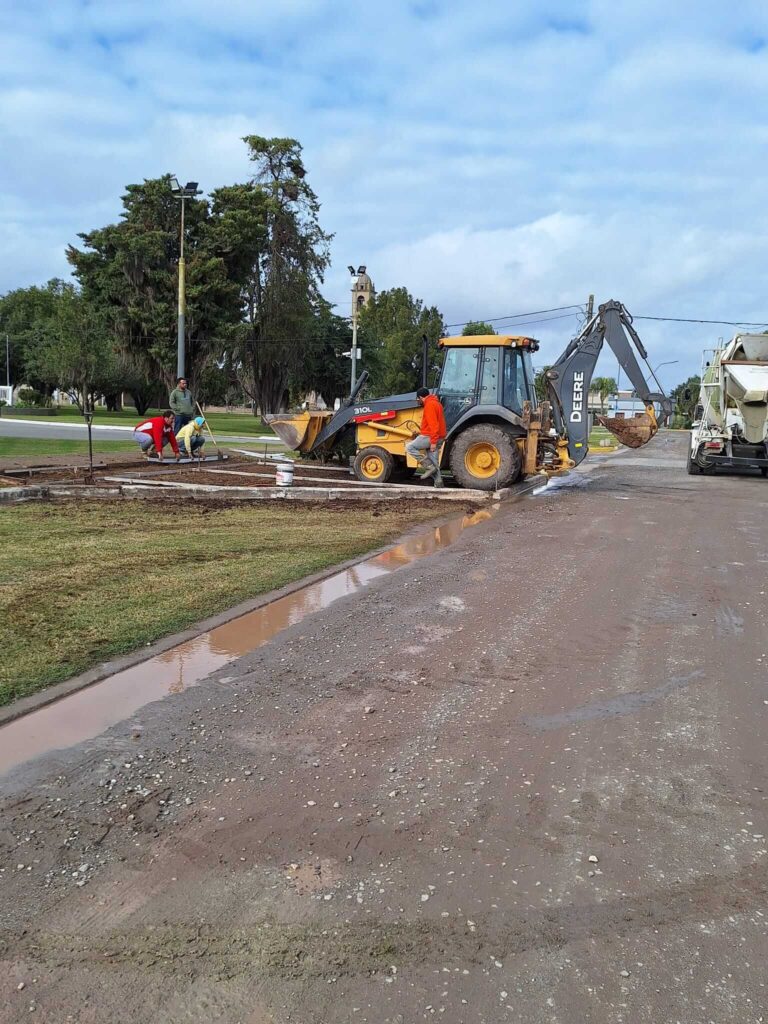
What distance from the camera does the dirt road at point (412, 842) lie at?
2.52m

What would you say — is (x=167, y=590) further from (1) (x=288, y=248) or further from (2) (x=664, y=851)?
(1) (x=288, y=248)

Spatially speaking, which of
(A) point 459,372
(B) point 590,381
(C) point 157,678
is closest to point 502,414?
(A) point 459,372

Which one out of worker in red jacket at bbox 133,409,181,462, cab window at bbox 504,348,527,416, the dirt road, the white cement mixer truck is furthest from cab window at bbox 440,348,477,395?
the dirt road

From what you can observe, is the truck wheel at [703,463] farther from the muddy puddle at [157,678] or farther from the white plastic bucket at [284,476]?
the muddy puddle at [157,678]

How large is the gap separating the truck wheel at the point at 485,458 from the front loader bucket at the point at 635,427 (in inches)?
144

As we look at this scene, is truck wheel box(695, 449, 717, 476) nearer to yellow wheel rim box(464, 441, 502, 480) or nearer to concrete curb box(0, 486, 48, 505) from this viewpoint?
yellow wheel rim box(464, 441, 502, 480)

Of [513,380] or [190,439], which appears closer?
[513,380]

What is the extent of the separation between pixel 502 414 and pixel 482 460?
3.45 feet

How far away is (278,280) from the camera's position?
45.6 m

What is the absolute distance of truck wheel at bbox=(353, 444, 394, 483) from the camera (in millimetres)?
16334

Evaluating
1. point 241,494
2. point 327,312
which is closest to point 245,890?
point 241,494

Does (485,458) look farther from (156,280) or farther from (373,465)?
(156,280)

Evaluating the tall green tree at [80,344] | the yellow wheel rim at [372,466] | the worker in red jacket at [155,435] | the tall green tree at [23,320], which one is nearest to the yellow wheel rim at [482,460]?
the yellow wheel rim at [372,466]

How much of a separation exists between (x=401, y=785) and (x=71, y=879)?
1.46 meters
